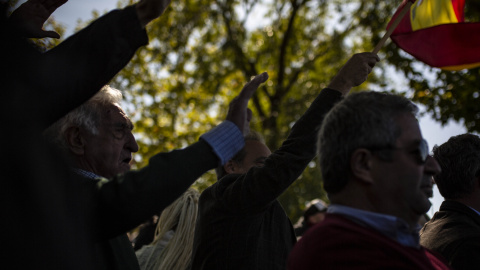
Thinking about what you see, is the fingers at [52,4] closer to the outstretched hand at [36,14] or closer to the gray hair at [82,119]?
the outstretched hand at [36,14]

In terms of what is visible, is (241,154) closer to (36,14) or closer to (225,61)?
(36,14)

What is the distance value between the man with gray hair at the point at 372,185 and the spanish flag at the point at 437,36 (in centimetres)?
257

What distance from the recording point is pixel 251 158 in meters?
4.16

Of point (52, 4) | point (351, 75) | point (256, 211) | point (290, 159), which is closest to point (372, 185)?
point (290, 159)

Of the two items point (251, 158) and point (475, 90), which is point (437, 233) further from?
point (475, 90)

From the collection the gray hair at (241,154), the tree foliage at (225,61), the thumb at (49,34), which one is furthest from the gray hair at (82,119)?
the tree foliage at (225,61)

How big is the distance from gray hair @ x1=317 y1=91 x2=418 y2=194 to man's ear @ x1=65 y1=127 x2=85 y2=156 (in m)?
1.02

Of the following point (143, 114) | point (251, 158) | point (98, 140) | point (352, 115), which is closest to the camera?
point (352, 115)

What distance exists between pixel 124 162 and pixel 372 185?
1133 millimetres

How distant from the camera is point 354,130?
7.31 feet

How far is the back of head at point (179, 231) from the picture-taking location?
14.3ft

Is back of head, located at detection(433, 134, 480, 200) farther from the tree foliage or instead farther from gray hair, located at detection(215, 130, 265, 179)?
the tree foliage

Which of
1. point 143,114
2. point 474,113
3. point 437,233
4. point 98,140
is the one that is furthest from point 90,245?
point 143,114

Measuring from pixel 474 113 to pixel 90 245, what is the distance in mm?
8249
